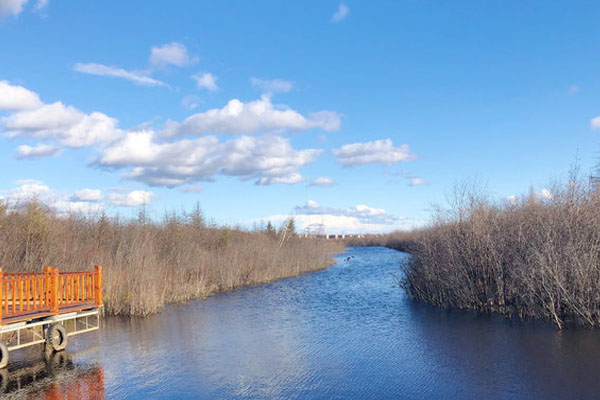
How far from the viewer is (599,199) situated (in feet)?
47.3

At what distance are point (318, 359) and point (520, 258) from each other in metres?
7.85

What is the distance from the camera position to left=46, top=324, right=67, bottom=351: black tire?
12.1 m

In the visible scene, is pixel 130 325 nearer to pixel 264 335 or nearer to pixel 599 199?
pixel 264 335

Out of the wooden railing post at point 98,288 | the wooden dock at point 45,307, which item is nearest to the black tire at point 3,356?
the wooden dock at point 45,307

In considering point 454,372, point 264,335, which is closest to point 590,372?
point 454,372

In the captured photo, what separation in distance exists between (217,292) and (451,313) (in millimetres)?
12405

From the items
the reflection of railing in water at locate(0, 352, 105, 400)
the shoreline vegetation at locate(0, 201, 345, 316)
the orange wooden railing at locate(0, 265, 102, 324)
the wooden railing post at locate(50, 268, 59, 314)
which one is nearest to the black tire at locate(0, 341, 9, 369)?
the reflection of railing in water at locate(0, 352, 105, 400)

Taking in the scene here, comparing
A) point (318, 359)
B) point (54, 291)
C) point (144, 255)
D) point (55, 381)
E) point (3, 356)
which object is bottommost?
point (318, 359)

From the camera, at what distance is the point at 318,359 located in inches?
453

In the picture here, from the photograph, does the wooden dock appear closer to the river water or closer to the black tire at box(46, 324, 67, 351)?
the black tire at box(46, 324, 67, 351)

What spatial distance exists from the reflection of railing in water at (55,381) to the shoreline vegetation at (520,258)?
38.7 feet

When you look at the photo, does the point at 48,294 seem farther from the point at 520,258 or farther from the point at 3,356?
the point at 520,258

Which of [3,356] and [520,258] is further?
[520,258]

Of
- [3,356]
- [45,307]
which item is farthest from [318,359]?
[3,356]
